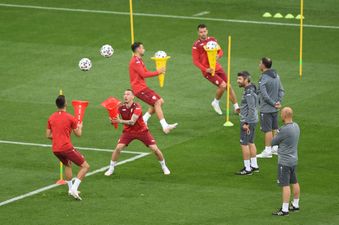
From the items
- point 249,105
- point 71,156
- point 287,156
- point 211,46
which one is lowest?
point 71,156

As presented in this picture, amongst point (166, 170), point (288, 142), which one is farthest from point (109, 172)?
point (288, 142)

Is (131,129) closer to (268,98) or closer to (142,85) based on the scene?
(268,98)

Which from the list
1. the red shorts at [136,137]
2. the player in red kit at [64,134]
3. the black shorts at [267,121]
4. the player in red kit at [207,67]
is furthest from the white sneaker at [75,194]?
the player in red kit at [207,67]

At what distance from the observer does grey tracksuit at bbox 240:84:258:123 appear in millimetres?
29500

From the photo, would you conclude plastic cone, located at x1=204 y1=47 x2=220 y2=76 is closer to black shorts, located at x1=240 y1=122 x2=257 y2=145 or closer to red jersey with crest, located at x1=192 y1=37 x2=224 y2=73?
red jersey with crest, located at x1=192 y1=37 x2=224 y2=73

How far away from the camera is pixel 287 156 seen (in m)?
26.2

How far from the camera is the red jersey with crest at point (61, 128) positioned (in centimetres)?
2720

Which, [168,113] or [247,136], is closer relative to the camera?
[247,136]

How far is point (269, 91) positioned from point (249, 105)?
1.35 metres

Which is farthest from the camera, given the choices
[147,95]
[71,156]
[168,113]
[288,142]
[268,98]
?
A: [168,113]

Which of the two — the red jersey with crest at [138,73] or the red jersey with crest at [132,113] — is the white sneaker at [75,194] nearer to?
the red jersey with crest at [132,113]

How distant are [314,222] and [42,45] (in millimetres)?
20122

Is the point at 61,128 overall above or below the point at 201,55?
below

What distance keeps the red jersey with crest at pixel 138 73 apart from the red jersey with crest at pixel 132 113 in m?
3.36
